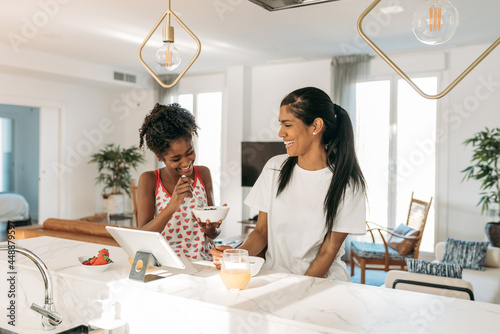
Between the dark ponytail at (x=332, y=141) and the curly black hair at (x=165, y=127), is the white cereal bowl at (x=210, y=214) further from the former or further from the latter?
the curly black hair at (x=165, y=127)

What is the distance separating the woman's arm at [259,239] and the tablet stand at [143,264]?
0.50 metres

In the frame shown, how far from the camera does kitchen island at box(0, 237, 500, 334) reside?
1.17 metres

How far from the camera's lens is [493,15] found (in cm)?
427

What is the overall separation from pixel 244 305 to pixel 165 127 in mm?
981

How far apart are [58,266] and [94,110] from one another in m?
6.72

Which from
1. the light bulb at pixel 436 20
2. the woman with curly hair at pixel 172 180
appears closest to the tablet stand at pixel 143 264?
the woman with curly hair at pixel 172 180

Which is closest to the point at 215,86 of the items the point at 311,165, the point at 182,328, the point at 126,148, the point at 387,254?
the point at 126,148

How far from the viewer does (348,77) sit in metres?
6.01

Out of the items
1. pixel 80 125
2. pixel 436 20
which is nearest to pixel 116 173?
pixel 80 125

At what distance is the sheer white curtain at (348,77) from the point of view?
5.94m

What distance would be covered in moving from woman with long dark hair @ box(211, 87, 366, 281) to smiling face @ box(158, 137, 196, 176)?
37 cm

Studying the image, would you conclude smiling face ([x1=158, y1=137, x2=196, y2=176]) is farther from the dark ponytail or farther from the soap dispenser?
the soap dispenser

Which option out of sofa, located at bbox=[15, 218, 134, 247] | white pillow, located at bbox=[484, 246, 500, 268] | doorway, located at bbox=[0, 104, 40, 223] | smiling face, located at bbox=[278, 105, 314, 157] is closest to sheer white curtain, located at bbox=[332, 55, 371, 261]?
white pillow, located at bbox=[484, 246, 500, 268]

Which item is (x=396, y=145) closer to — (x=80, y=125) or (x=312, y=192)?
(x=312, y=192)
